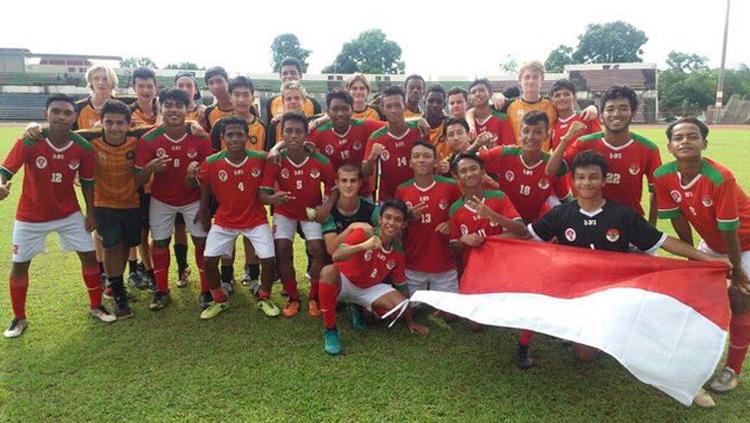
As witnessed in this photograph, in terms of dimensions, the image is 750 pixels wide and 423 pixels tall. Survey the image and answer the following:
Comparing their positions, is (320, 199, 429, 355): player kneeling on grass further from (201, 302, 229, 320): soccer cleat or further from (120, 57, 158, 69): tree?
(120, 57, 158, 69): tree

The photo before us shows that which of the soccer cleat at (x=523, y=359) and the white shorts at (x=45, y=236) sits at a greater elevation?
the white shorts at (x=45, y=236)

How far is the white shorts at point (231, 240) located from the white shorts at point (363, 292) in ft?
2.76

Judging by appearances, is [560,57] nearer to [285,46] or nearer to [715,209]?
[285,46]

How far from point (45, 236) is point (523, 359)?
4.17 metres

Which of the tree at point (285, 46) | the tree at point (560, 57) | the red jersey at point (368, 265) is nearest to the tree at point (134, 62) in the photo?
the tree at point (285, 46)

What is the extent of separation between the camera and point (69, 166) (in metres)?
4.46

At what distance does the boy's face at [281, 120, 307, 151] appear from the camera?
470cm

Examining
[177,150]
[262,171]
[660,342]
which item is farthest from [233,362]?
[660,342]

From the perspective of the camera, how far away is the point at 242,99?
5422mm

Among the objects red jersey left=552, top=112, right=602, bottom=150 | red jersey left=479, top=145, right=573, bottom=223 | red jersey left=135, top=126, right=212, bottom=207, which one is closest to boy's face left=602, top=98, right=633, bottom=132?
red jersey left=479, top=145, right=573, bottom=223

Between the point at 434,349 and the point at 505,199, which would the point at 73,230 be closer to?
the point at 434,349

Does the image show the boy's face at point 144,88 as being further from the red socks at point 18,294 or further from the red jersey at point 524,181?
the red jersey at point 524,181

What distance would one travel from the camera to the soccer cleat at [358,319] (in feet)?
14.6

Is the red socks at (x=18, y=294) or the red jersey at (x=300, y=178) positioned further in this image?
the red jersey at (x=300, y=178)
